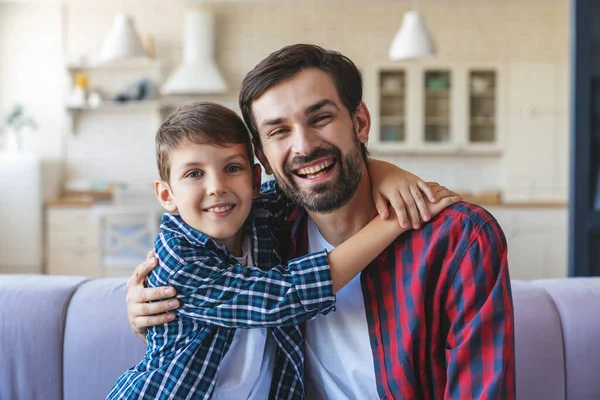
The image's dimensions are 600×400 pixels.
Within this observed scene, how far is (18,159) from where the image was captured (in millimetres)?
5730

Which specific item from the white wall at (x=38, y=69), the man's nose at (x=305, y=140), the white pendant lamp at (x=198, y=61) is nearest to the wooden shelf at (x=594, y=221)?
the man's nose at (x=305, y=140)

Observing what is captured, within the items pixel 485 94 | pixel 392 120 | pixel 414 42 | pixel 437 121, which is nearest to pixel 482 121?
pixel 485 94

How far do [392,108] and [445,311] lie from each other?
16.7 feet

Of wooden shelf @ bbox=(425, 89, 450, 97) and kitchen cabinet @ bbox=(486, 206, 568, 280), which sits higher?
wooden shelf @ bbox=(425, 89, 450, 97)

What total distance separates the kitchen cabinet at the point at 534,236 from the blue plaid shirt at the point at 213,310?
461 cm

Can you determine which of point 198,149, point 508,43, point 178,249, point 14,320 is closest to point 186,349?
point 178,249

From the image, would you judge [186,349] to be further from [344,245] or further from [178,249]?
[344,245]

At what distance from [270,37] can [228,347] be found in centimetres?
537

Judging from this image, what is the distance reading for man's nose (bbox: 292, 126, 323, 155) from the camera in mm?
1302

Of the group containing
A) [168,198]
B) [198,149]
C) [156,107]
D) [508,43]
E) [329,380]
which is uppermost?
[508,43]

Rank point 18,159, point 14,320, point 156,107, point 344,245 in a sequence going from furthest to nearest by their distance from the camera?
point 156,107 → point 18,159 → point 14,320 → point 344,245

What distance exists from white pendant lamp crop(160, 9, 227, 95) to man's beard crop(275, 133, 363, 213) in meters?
4.83

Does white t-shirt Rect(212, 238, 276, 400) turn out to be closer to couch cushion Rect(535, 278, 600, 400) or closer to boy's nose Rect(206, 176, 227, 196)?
boy's nose Rect(206, 176, 227, 196)

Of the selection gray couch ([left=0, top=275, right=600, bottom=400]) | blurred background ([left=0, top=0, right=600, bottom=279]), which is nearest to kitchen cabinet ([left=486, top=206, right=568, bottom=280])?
blurred background ([left=0, top=0, right=600, bottom=279])
